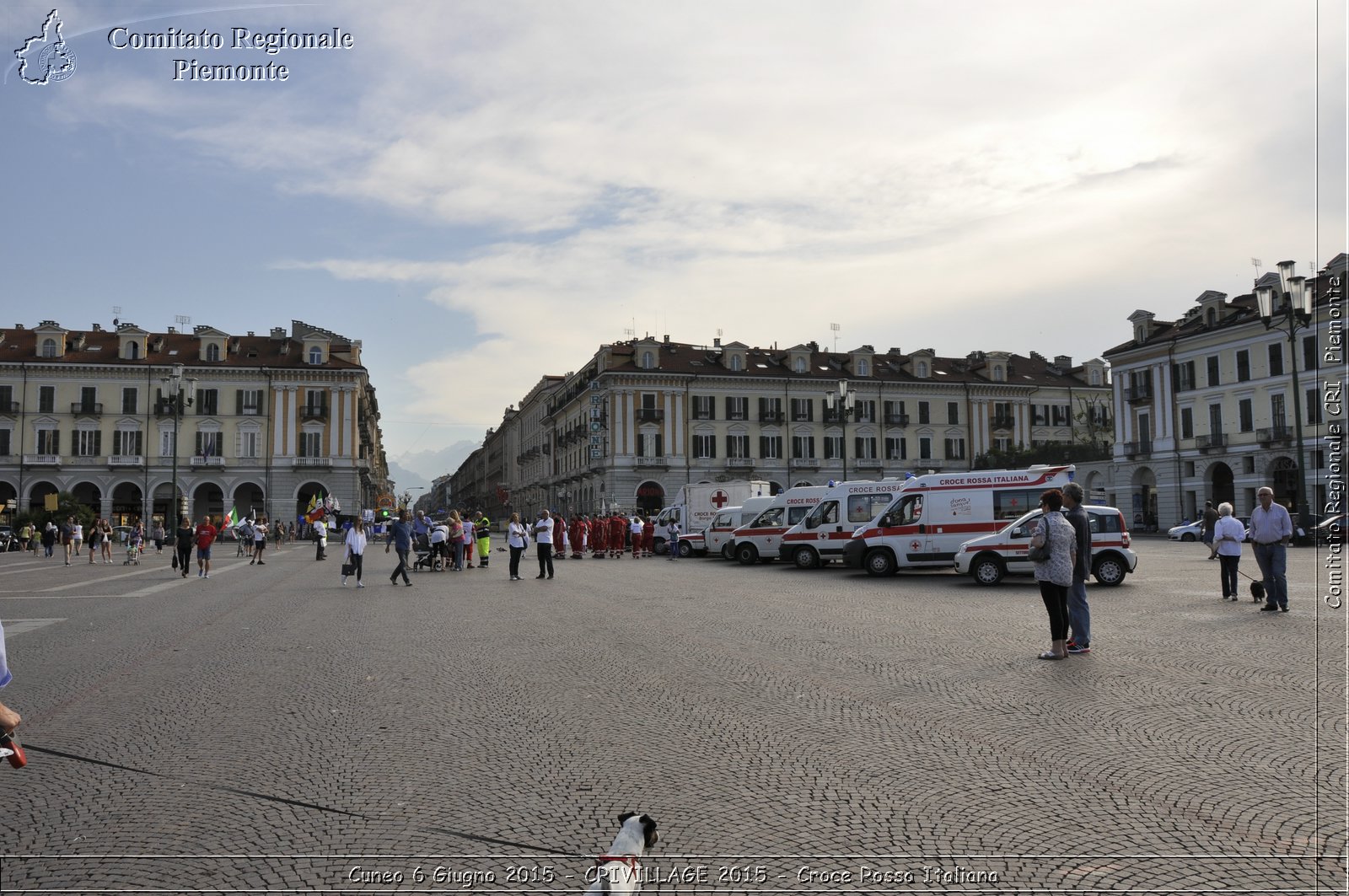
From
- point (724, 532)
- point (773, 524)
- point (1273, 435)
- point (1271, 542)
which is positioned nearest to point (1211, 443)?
point (1273, 435)

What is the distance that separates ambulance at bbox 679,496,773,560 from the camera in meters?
31.3

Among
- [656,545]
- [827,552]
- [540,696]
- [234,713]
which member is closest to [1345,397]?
[540,696]

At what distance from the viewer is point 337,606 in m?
15.8

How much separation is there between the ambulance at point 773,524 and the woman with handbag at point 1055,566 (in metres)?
18.5

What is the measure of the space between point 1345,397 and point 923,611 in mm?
8085

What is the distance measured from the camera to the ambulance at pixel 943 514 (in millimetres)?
20688

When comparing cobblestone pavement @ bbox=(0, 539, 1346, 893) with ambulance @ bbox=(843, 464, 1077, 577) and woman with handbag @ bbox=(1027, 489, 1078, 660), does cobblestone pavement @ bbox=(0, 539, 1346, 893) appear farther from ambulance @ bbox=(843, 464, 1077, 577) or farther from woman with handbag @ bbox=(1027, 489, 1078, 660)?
ambulance @ bbox=(843, 464, 1077, 577)

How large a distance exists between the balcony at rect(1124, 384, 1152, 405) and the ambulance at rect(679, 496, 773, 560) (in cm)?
4031

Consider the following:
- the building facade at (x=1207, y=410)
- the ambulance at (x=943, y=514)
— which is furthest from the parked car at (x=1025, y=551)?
the building facade at (x=1207, y=410)

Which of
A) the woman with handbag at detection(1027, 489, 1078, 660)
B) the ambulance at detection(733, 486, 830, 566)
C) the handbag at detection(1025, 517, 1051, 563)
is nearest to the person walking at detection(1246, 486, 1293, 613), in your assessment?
the woman with handbag at detection(1027, 489, 1078, 660)

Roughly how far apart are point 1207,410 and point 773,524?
138ft

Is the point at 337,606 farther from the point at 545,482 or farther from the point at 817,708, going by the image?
the point at 545,482

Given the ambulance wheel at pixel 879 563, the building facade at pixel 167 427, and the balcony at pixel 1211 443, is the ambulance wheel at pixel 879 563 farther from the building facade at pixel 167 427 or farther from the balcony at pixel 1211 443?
the building facade at pixel 167 427

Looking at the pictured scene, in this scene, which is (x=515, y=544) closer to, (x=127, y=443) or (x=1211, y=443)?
(x=1211, y=443)
